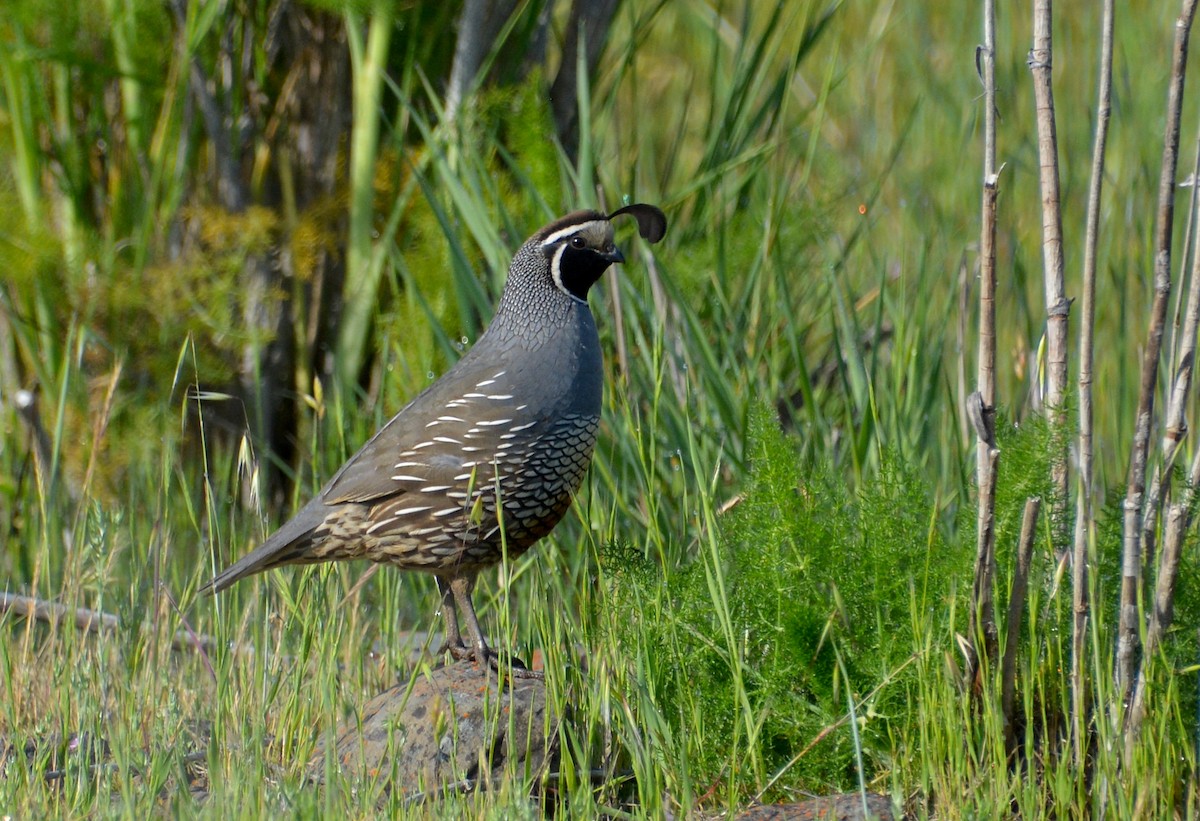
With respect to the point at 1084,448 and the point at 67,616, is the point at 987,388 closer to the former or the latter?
the point at 1084,448

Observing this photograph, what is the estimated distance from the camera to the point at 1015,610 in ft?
8.97

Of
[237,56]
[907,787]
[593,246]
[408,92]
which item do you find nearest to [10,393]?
[237,56]

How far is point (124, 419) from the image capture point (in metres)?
4.98

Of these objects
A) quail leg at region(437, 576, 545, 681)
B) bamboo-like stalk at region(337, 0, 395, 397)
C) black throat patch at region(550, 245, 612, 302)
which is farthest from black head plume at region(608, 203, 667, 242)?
bamboo-like stalk at region(337, 0, 395, 397)

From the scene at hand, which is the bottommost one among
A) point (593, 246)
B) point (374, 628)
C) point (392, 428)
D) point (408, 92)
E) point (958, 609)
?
point (374, 628)

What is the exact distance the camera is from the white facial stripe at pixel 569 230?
11.9 ft

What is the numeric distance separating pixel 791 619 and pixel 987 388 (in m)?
0.64

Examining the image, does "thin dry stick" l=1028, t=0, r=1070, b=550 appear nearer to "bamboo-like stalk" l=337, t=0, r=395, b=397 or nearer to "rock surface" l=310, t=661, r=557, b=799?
"rock surface" l=310, t=661, r=557, b=799

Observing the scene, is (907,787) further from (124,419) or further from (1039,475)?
(124,419)

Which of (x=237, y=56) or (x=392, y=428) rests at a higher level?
(x=237, y=56)

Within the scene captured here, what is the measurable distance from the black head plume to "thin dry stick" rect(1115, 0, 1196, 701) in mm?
1356

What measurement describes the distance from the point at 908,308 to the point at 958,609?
161cm

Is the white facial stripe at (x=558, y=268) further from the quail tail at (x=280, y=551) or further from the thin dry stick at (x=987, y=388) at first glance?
→ the thin dry stick at (x=987, y=388)

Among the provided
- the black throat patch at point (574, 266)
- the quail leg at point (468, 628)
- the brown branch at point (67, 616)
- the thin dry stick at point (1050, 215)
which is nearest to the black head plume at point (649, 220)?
the black throat patch at point (574, 266)
